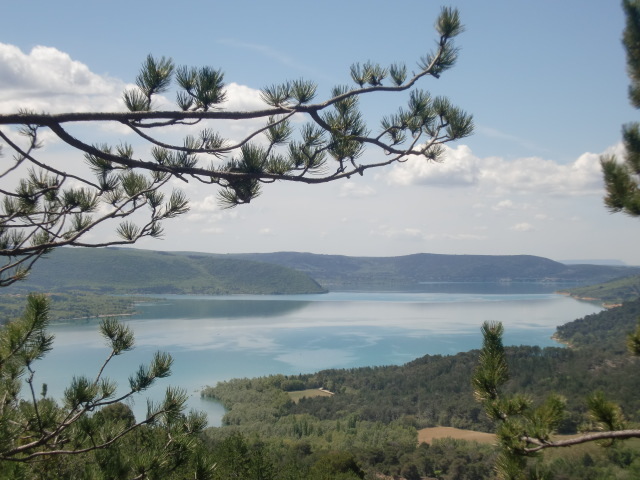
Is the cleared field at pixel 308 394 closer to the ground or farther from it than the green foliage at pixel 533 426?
closer to the ground

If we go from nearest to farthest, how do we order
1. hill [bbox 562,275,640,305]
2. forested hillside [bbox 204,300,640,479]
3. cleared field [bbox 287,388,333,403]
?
forested hillside [bbox 204,300,640,479] → cleared field [bbox 287,388,333,403] → hill [bbox 562,275,640,305]

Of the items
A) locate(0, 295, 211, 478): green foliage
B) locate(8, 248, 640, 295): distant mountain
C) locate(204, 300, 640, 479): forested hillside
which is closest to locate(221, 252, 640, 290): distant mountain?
locate(8, 248, 640, 295): distant mountain

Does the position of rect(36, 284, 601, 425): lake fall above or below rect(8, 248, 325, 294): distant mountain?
below

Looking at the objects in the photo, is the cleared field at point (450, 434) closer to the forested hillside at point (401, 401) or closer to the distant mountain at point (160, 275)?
the forested hillside at point (401, 401)

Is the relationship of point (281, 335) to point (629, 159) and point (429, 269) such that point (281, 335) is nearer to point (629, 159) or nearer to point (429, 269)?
point (629, 159)

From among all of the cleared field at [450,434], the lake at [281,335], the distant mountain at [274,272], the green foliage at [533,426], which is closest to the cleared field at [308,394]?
the lake at [281,335]

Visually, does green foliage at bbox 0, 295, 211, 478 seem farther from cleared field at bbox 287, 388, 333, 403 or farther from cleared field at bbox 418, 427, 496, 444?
cleared field at bbox 287, 388, 333, 403
